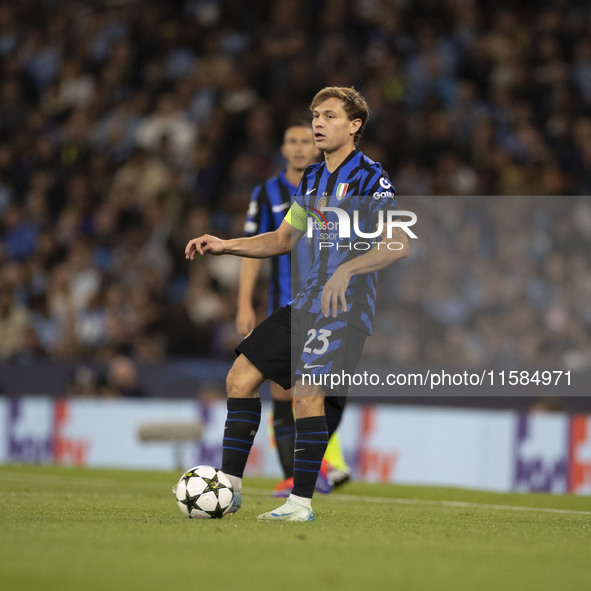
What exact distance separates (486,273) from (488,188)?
151cm

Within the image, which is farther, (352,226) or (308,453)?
(352,226)

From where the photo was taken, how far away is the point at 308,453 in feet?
17.6

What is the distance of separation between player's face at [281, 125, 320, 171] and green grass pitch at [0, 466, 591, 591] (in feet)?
6.96

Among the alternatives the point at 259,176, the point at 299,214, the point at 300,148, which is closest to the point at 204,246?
the point at 299,214

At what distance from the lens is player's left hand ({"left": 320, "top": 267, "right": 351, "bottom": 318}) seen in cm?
523

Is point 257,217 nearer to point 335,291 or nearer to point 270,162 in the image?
point 335,291

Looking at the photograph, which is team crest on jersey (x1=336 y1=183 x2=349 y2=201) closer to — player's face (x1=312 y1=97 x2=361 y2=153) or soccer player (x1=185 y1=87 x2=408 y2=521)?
soccer player (x1=185 y1=87 x2=408 y2=521)

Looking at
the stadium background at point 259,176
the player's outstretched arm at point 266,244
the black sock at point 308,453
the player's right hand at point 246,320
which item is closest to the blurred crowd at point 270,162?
the stadium background at point 259,176

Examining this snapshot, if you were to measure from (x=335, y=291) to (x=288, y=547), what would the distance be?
140cm

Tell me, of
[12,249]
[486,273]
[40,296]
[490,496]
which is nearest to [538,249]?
[486,273]

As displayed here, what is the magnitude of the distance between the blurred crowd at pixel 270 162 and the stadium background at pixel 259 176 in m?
0.02

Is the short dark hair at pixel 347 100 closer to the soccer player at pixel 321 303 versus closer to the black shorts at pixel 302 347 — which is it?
the soccer player at pixel 321 303

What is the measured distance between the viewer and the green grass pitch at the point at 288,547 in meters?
3.48

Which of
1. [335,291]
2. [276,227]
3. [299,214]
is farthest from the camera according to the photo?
[276,227]
